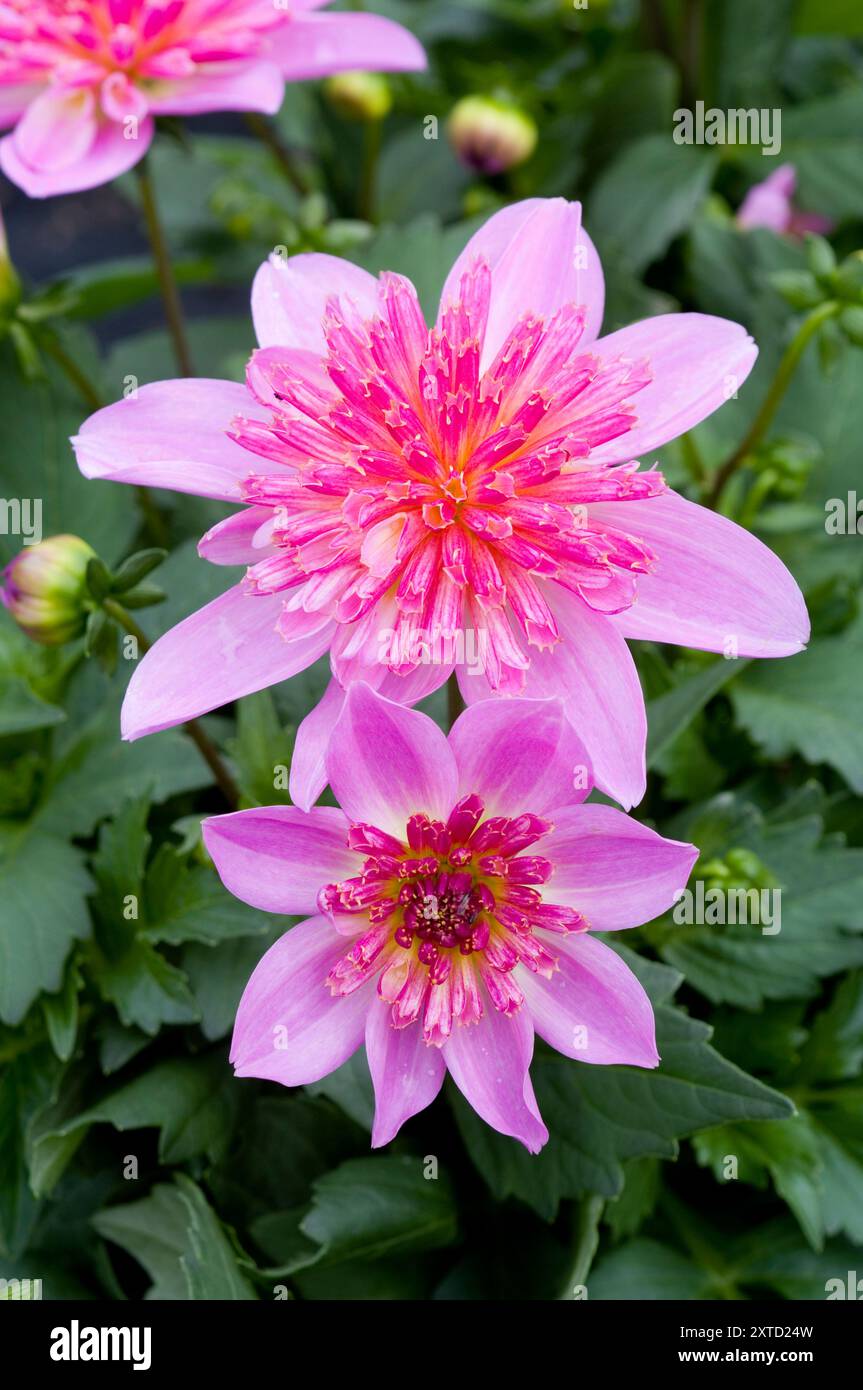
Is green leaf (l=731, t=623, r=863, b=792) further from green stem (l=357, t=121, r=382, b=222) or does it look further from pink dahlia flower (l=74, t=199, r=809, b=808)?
green stem (l=357, t=121, r=382, b=222)

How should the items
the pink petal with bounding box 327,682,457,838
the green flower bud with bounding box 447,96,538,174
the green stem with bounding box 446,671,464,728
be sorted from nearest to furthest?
the pink petal with bounding box 327,682,457,838
the green stem with bounding box 446,671,464,728
the green flower bud with bounding box 447,96,538,174

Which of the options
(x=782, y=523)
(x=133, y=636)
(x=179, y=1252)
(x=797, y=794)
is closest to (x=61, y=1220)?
(x=179, y=1252)

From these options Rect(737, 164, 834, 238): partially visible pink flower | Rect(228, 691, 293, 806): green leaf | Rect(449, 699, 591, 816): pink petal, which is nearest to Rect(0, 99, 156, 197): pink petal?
Rect(228, 691, 293, 806): green leaf

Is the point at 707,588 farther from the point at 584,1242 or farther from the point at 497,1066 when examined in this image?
the point at 584,1242

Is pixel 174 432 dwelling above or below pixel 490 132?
below

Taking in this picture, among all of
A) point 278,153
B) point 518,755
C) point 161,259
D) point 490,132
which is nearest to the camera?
point 518,755

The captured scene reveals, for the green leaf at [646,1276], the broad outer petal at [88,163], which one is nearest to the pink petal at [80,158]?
the broad outer petal at [88,163]

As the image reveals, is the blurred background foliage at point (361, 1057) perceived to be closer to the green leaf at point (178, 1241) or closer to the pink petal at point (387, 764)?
the green leaf at point (178, 1241)

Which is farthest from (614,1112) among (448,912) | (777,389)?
(777,389)
